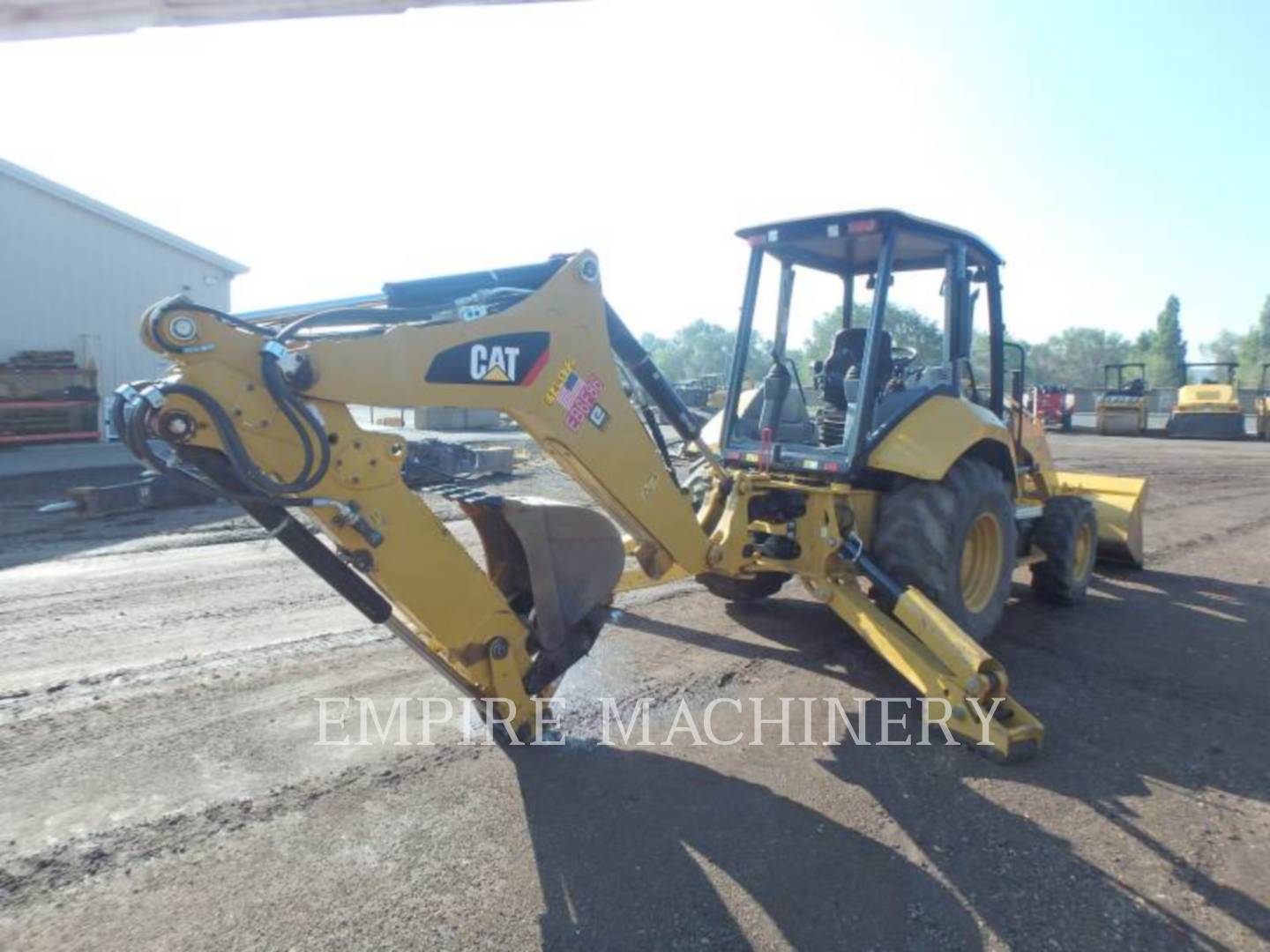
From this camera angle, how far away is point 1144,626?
237 inches

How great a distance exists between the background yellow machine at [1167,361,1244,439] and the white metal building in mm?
28060

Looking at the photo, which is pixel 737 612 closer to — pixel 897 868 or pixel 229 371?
pixel 897 868

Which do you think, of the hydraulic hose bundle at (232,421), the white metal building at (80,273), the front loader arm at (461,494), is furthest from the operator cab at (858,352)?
the white metal building at (80,273)

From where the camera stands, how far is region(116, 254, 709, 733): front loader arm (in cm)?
279

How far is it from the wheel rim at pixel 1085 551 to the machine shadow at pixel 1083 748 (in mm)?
267

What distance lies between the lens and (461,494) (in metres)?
3.70

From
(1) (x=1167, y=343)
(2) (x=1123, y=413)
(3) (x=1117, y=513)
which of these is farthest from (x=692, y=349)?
(3) (x=1117, y=513)

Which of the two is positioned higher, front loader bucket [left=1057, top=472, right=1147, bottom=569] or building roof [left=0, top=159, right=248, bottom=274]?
building roof [left=0, top=159, right=248, bottom=274]

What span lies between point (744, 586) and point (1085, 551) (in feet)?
9.39

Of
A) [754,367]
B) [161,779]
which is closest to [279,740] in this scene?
[161,779]

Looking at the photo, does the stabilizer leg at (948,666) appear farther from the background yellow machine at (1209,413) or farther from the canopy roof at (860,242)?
the background yellow machine at (1209,413)

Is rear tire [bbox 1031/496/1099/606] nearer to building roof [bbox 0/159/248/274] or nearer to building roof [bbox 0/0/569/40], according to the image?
building roof [bbox 0/0/569/40]

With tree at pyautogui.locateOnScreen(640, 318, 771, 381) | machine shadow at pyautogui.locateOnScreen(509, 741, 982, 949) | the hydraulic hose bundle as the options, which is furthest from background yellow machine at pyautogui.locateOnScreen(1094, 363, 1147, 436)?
tree at pyautogui.locateOnScreen(640, 318, 771, 381)

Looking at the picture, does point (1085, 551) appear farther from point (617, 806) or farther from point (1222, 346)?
point (1222, 346)
